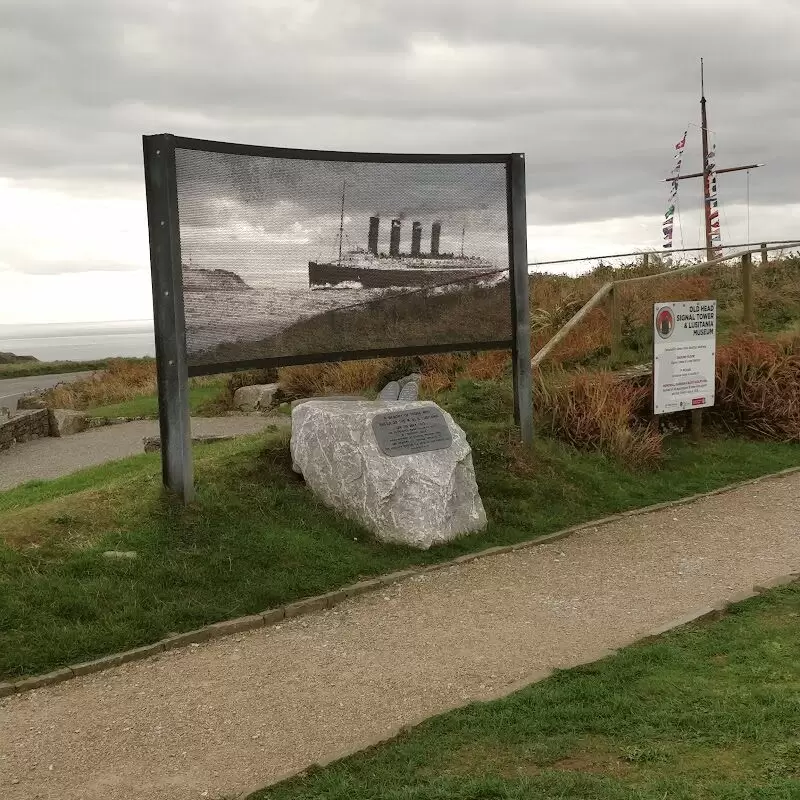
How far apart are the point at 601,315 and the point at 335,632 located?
390 inches

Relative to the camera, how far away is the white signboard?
10.7 m

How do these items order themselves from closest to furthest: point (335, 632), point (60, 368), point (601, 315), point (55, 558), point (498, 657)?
point (498, 657)
point (335, 632)
point (55, 558)
point (601, 315)
point (60, 368)

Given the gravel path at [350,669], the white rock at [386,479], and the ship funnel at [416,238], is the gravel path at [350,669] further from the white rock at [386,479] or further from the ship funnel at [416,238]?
the ship funnel at [416,238]

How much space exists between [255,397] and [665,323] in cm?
796

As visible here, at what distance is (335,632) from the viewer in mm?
6129

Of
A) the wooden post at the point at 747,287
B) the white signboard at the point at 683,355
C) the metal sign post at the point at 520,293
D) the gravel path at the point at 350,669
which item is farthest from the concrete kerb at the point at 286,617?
the wooden post at the point at 747,287

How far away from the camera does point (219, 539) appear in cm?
712

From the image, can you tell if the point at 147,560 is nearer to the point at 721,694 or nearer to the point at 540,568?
the point at 540,568

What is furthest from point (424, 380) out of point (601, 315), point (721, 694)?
point (721, 694)

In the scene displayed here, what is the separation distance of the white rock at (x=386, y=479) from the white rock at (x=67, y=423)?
1037 cm

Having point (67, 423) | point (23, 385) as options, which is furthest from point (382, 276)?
point (23, 385)

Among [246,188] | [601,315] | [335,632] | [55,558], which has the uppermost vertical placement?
[246,188]

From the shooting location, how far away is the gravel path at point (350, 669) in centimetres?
441

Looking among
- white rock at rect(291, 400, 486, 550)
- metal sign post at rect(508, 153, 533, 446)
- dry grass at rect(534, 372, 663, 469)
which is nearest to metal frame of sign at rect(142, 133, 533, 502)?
white rock at rect(291, 400, 486, 550)
